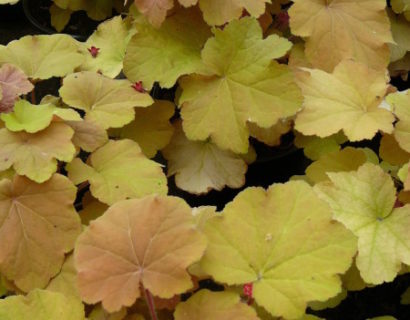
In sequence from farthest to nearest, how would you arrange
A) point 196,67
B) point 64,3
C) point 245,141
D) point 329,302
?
point 64,3 < point 196,67 < point 245,141 < point 329,302

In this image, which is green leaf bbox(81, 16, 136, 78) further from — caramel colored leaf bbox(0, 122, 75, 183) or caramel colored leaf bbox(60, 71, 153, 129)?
caramel colored leaf bbox(0, 122, 75, 183)

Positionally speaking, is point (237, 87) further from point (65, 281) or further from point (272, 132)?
point (65, 281)

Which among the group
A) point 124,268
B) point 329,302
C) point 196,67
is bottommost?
point 329,302

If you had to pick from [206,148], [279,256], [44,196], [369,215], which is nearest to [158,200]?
[279,256]

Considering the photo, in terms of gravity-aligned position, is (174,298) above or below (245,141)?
above

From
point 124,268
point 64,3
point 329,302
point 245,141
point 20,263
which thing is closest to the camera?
point 124,268

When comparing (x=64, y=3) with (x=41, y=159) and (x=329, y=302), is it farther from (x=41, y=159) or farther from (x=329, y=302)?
(x=329, y=302)

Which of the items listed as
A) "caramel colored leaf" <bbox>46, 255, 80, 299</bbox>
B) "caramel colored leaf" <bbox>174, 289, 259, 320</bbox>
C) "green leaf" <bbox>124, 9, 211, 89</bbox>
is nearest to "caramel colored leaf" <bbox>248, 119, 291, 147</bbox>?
"green leaf" <bbox>124, 9, 211, 89</bbox>
